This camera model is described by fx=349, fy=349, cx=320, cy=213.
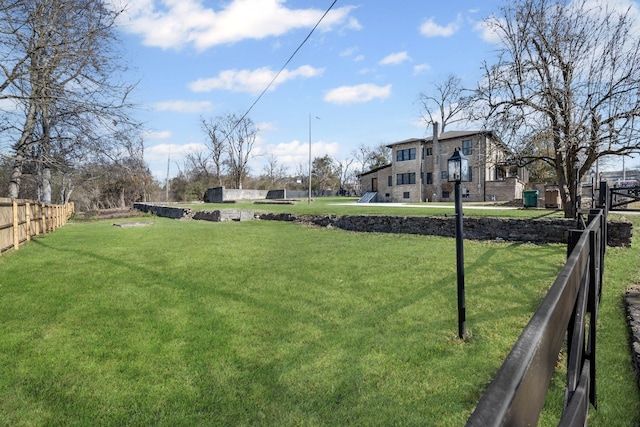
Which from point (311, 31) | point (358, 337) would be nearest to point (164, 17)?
point (311, 31)

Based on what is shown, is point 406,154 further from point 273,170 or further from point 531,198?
point 273,170

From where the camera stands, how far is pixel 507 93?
1215 cm

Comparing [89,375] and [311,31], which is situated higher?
[311,31]

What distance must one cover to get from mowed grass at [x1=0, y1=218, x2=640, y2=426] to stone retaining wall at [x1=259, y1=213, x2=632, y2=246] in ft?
4.45

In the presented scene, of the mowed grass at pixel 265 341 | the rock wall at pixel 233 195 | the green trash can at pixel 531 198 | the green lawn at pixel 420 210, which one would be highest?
the rock wall at pixel 233 195

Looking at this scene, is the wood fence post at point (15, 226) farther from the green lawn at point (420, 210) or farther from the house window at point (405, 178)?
the house window at point (405, 178)

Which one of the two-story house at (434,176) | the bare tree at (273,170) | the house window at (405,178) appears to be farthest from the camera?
the bare tree at (273,170)

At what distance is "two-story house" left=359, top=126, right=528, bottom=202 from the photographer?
28202 mm

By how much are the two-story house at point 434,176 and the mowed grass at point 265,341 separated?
22.1 metres

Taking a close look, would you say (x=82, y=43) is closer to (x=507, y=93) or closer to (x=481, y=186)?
(x=507, y=93)

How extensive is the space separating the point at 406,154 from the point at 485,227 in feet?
77.7

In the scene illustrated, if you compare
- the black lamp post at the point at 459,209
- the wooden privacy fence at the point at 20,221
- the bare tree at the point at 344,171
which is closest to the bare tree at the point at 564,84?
the black lamp post at the point at 459,209

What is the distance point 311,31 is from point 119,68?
16.9 feet

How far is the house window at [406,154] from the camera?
32.8 meters
